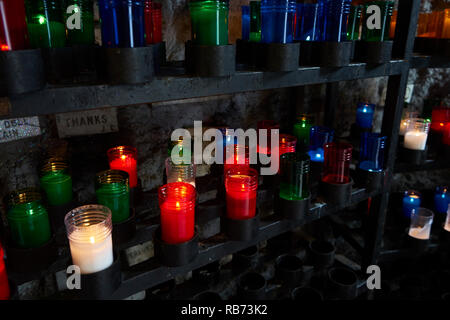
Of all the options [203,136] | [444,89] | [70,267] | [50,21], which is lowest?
[70,267]

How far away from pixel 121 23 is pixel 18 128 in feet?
2.33

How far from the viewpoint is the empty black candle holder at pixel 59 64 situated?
2.51 feet

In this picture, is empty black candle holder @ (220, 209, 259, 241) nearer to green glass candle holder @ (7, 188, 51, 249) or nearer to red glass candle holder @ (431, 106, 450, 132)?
green glass candle holder @ (7, 188, 51, 249)

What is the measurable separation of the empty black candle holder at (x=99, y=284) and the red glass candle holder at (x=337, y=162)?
0.84m

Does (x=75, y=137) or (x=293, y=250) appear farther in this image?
(x=293, y=250)

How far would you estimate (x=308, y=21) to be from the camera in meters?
1.16

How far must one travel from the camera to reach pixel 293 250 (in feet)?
6.57

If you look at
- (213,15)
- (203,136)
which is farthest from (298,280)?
(213,15)

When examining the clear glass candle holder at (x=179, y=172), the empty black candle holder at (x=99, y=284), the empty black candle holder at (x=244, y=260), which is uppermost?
the clear glass candle holder at (x=179, y=172)

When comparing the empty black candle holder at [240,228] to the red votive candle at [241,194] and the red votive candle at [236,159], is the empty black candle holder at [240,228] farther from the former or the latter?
the red votive candle at [236,159]

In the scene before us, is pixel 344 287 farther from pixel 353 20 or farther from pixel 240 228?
pixel 353 20

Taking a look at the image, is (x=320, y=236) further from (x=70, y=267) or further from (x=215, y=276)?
(x=70, y=267)

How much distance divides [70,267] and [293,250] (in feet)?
4.59

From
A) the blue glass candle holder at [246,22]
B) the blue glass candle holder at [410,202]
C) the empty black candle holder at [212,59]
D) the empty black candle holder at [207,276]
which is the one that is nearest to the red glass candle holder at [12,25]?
the empty black candle holder at [212,59]
